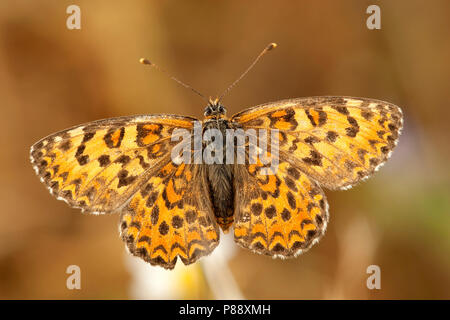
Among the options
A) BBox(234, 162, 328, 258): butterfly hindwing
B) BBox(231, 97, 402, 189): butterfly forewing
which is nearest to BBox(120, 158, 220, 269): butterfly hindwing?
BBox(234, 162, 328, 258): butterfly hindwing

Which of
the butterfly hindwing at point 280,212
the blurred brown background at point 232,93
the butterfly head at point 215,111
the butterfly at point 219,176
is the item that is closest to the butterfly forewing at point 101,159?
the butterfly at point 219,176

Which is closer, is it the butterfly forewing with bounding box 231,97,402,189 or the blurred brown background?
the butterfly forewing with bounding box 231,97,402,189

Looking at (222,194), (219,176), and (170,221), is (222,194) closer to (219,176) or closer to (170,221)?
(219,176)

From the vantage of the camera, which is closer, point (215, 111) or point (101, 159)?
point (101, 159)

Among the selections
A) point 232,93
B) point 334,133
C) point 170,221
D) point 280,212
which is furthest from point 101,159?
point 232,93

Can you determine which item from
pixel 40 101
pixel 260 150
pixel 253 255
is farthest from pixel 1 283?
pixel 260 150

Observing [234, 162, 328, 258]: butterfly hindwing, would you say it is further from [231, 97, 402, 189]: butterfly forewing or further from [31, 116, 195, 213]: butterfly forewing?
[31, 116, 195, 213]: butterfly forewing

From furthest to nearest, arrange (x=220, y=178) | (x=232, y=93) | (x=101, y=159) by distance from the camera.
Result: (x=232, y=93) < (x=220, y=178) < (x=101, y=159)
